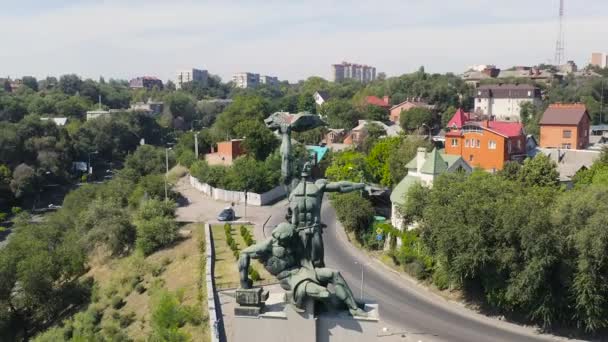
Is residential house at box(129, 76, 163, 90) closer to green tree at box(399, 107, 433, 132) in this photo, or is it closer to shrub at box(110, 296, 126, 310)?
green tree at box(399, 107, 433, 132)

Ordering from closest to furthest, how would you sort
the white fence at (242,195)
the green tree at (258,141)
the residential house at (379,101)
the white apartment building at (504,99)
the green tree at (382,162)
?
the white fence at (242,195), the green tree at (382,162), the green tree at (258,141), the white apartment building at (504,99), the residential house at (379,101)

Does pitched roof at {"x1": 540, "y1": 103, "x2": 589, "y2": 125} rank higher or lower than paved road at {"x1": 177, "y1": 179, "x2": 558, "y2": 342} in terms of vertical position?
higher

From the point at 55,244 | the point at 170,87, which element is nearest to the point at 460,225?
the point at 55,244

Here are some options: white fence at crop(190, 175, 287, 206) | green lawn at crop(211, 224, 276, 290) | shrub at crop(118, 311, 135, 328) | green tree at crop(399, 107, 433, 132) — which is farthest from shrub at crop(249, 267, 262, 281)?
green tree at crop(399, 107, 433, 132)

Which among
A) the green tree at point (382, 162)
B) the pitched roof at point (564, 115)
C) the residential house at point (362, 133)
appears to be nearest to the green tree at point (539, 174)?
the green tree at point (382, 162)

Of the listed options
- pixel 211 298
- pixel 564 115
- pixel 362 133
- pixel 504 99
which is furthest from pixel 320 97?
pixel 211 298

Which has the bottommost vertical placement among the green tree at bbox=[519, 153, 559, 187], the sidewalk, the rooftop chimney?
the sidewalk

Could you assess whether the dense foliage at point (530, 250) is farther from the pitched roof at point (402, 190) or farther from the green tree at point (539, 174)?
the green tree at point (539, 174)
